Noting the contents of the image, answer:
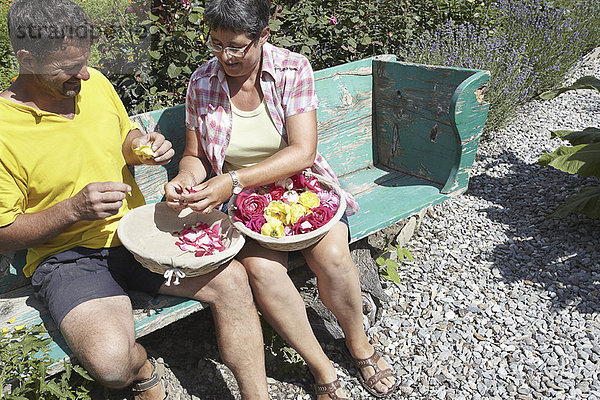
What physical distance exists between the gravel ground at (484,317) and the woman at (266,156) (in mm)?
270

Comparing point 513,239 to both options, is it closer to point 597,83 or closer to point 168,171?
point 597,83

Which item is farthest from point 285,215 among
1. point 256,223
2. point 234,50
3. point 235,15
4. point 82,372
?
point 82,372

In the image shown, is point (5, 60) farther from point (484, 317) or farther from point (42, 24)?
point (484, 317)

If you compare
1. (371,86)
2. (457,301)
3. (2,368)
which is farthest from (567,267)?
(2,368)

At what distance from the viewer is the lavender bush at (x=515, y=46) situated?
425 cm

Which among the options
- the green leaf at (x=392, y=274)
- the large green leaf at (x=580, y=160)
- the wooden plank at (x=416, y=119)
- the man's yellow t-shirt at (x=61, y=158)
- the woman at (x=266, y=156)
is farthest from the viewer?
the large green leaf at (x=580, y=160)

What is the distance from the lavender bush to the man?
2818 millimetres

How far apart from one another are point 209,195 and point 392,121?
1.56 m

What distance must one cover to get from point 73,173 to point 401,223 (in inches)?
75.3

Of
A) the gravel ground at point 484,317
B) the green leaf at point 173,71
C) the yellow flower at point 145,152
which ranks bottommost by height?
the gravel ground at point 484,317

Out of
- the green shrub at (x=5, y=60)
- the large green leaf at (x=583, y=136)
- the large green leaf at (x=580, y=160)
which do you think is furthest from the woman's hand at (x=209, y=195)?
the green shrub at (x=5, y=60)

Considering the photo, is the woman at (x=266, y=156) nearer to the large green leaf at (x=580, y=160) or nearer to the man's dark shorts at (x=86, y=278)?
the man's dark shorts at (x=86, y=278)

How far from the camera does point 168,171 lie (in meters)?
2.70

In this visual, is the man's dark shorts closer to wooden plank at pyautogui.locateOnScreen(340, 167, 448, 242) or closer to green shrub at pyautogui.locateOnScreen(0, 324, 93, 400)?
green shrub at pyautogui.locateOnScreen(0, 324, 93, 400)
